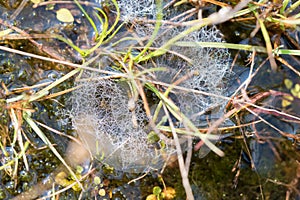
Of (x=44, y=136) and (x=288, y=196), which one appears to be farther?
(x=288, y=196)

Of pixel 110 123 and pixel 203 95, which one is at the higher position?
pixel 203 95

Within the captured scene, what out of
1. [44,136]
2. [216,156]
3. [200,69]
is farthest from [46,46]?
[216,156]

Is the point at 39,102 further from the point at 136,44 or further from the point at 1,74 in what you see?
the point at 136,44

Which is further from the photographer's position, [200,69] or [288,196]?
[288,196]

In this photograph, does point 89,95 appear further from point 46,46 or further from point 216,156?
point 216,156

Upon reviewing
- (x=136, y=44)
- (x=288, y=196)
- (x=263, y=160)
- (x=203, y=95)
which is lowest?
(x=288, y=196)

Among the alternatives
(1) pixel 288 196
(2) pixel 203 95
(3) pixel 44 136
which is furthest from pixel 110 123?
(1) pixel 288 196
